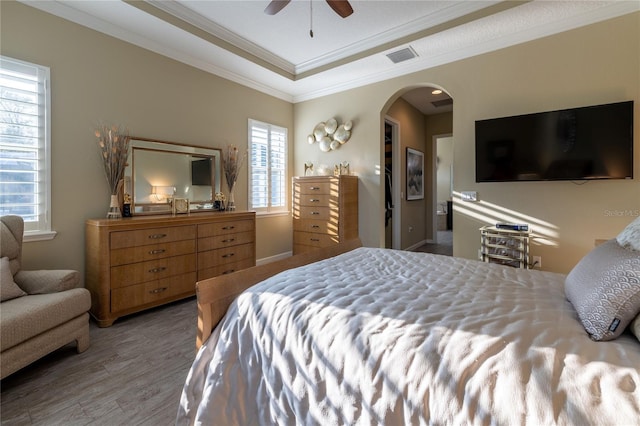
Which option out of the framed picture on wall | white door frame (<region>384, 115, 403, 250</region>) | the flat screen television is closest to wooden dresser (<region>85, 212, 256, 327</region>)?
the flat screen television

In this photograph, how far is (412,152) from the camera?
5730mm

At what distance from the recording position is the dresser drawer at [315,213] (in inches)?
164

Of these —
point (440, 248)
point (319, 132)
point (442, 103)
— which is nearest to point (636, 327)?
point (319, 132)

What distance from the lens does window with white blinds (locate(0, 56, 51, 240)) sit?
2.33 metres

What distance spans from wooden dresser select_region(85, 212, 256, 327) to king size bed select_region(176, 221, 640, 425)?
1682mm

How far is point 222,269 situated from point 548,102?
13.0ft

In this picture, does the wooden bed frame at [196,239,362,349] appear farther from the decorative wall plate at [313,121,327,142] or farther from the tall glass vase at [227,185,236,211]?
the decorative wall plate at [313,121,327,142]

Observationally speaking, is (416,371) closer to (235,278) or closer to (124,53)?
(235,278)

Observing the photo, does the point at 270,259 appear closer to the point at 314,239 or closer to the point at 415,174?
the point at 314,239

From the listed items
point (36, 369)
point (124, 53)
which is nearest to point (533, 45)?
point (124, 53)

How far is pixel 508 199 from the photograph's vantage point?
318 cm

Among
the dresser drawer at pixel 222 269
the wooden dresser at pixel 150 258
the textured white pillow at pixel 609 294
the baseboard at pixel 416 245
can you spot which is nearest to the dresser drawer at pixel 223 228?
A: the wooden dresser at pixel 150 258

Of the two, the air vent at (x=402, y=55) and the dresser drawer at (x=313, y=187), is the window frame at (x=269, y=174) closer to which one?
the dresser drawer at (x=313, y=187)

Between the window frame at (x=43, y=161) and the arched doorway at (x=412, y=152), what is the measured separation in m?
4.11
